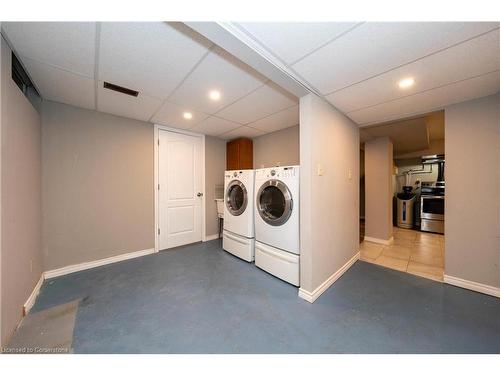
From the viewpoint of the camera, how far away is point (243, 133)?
348 centimetres

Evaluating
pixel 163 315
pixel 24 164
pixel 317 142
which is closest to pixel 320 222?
pixel 317 142

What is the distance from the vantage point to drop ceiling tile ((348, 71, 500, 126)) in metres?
1.57

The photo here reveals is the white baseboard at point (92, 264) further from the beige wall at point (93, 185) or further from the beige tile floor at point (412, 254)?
the beige tile floor at point (412, 254)

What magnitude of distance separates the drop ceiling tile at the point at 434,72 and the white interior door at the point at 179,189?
2.47 metres

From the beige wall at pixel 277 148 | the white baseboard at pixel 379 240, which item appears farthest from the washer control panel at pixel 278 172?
the white baseboard at pixel 379 240

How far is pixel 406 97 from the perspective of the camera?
181cm

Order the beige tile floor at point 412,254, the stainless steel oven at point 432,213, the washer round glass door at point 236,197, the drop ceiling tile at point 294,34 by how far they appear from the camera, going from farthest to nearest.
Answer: the stainless steel oven at point 432,213
the washer round glass door at point 236,197
the beige tile floor at point 412,254
the drop ceiling tile at point 294,34

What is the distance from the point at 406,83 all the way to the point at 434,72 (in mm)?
178

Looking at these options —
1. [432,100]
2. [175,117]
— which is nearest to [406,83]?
[432,100]

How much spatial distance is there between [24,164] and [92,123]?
106 cm

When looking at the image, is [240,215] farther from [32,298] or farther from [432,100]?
[432,100]

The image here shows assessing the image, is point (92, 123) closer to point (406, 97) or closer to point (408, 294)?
point (406, 97)

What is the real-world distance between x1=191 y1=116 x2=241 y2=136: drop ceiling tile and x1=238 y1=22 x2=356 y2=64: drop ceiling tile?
1675 mm

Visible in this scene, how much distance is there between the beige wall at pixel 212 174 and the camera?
3600 mm
